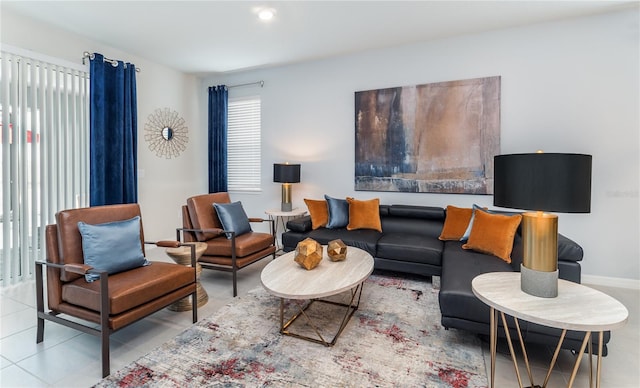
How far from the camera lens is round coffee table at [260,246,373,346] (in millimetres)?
1997

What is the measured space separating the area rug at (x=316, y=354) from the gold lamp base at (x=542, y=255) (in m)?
0.66

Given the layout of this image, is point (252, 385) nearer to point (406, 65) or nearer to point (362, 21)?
point (362, 21)

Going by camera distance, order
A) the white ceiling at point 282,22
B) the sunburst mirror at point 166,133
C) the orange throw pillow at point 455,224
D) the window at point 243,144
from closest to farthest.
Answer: the white ceiling at point 282,22 → the orange throw pillow at point 455,224 → the sunburst mirror at point 166,133 → the window at point 243,144

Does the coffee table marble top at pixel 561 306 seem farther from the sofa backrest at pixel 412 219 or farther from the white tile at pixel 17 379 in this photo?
the white tile at pixel 17 379

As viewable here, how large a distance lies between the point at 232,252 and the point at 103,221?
111cm

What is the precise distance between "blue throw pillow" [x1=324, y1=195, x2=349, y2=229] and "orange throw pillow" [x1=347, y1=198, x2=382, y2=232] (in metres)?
0.07

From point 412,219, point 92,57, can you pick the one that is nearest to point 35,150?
point 92,57

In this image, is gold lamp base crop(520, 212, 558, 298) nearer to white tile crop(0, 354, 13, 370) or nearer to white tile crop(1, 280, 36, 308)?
white tile crop(0, 354, 13, 370)

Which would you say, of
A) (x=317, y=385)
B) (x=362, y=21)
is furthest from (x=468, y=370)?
(x=362, y=21)

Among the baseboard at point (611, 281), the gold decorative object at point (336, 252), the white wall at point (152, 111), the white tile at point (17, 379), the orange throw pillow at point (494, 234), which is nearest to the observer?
the white tile at point (17, 379)

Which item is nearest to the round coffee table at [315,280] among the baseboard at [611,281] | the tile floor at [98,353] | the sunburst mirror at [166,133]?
the tile floor at [98,353]

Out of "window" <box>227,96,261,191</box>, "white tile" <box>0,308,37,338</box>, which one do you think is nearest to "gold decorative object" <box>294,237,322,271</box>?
"white tile" <box>0,308,37,338</box>

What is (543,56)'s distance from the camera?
3.48 m

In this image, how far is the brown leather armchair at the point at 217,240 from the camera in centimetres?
310
